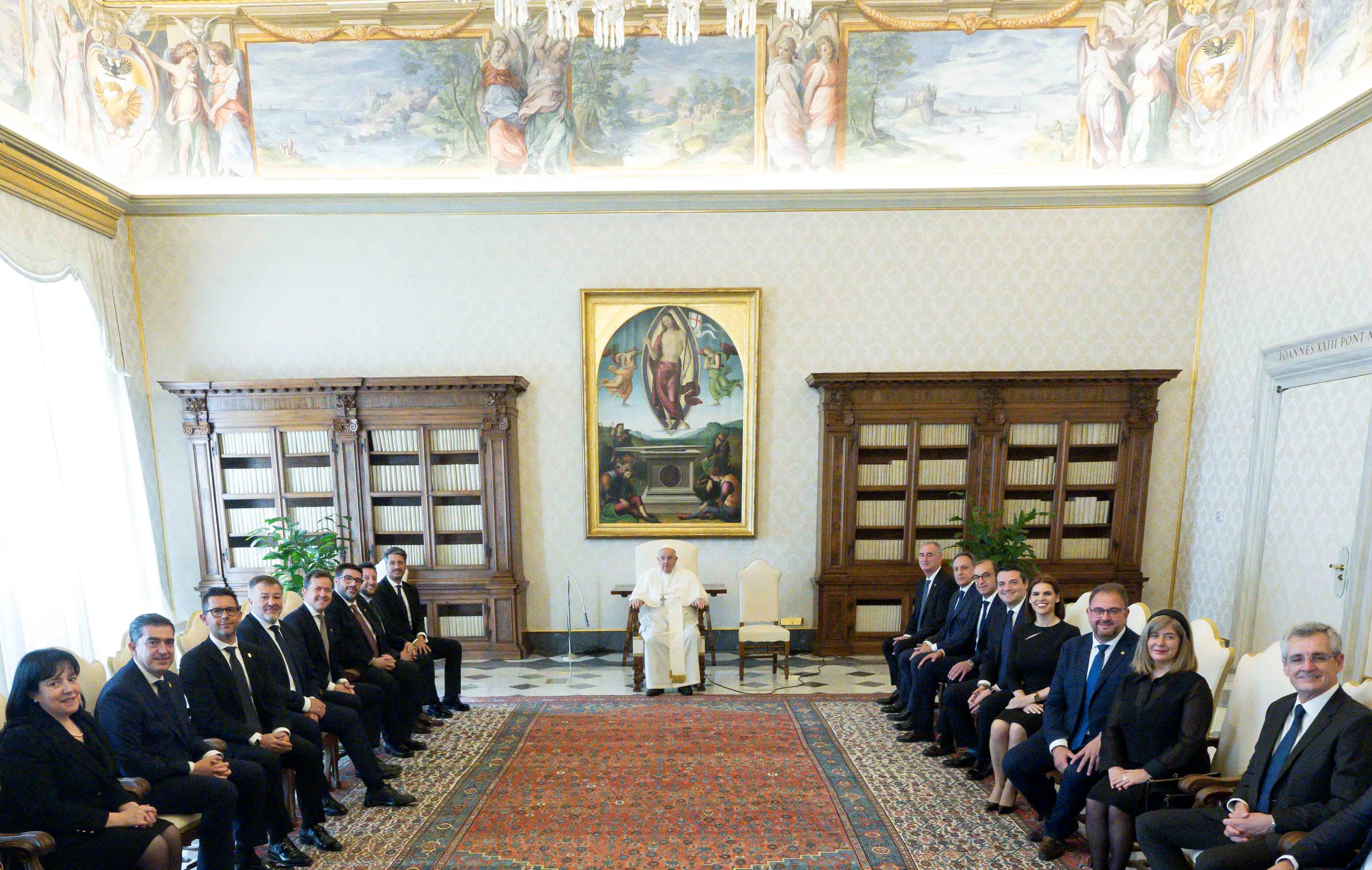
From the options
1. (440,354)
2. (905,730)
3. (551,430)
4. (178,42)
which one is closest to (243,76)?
(178,42)

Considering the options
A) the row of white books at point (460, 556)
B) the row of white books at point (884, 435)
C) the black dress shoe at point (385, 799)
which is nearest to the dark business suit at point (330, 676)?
the black dress shoe at point (385, 799)

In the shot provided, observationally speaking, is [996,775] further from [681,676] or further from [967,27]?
[967,27]

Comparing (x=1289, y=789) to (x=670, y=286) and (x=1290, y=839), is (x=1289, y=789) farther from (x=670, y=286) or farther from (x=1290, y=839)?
(x=670, y=286)

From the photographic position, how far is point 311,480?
7.04 m

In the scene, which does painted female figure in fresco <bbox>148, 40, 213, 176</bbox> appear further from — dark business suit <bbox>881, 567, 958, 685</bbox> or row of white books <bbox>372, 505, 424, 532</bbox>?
dark business suit <bbox>881, 567, 958, 685</bbox>

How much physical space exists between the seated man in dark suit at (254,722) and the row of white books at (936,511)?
5.85 metres

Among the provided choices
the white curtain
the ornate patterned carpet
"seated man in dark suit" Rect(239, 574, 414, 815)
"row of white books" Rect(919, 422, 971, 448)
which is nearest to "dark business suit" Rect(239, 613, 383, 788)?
"seated man in dark suit" Rect(239, 574, 414, 815)

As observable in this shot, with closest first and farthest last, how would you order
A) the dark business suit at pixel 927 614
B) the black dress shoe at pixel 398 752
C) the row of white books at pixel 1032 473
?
the black dress shoe at pixel 398 752 < the dark business suit at pixel 927 614 < the row of white books at pixel 1032 473

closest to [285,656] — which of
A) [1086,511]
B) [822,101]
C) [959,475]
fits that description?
[959,475]

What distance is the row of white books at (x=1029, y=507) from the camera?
708 centimetres

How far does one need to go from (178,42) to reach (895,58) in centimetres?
755

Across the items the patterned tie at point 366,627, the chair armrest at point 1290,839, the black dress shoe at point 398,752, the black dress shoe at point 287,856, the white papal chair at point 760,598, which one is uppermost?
the chair armrest at point 1290,839

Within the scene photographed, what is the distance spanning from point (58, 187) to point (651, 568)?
6.63 metres

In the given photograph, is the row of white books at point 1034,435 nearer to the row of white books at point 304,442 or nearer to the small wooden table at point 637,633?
the small wooden table at point 637,633
